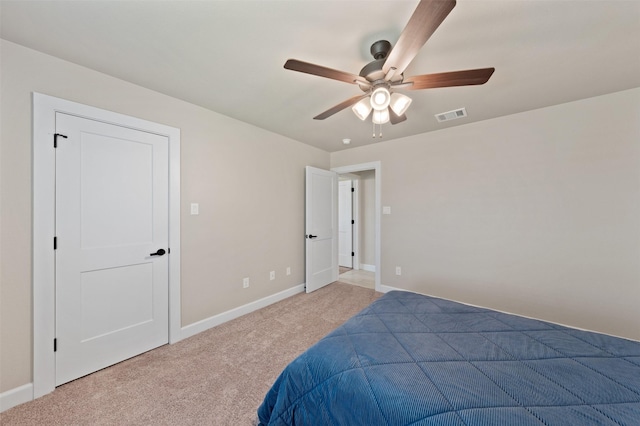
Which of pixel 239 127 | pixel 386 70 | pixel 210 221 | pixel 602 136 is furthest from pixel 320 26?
pixel 602 136

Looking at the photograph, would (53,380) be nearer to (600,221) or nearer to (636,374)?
(636,374)

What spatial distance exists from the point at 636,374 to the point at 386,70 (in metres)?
1.92

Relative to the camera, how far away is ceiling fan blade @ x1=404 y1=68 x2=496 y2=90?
4.42ft

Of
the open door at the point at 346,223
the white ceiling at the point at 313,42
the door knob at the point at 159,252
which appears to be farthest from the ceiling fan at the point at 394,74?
the open door at the point at 346,223

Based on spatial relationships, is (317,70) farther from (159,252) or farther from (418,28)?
(159,252)

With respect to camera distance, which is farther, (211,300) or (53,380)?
(211,300)

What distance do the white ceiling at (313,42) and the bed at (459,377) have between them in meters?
1.86

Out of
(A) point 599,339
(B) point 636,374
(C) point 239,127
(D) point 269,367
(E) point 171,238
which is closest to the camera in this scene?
(B) point 636,374

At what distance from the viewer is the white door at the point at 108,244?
1785mm

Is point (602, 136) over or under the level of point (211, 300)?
over

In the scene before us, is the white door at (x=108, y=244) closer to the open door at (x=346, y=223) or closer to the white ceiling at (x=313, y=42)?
the white ceiling at (x=313, y=42)

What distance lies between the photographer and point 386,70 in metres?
1.43

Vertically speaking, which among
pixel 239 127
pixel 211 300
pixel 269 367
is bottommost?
pixel 269 367

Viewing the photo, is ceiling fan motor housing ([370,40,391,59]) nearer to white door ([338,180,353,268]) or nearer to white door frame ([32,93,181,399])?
white door frame ([32,93,181,399])
